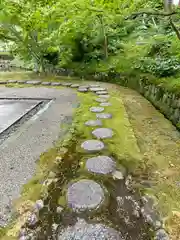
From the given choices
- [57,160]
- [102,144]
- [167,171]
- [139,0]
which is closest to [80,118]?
[102,144]

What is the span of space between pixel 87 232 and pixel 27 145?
1489mm

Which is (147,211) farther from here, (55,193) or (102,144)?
(102,144)

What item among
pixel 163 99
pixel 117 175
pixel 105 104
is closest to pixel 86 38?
pixel 105 104

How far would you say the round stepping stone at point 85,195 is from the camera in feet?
4.91

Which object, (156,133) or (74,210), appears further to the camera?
(156,133)

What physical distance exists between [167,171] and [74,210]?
109 cm

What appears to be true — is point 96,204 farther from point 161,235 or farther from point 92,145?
point 92,145

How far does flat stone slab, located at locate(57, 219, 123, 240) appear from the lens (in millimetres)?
1271

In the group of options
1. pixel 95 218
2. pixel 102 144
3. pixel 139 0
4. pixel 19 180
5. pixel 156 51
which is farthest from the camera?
pixel 156 51

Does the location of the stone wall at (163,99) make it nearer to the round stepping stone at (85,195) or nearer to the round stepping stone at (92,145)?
the round stepping stone at (92,145)

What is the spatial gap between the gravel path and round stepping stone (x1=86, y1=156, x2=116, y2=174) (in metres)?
0.57

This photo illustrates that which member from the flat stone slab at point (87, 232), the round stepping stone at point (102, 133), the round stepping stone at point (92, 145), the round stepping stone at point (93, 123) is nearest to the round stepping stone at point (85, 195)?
the flat stone slab at point (87, 232)

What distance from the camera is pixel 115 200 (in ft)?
5.22

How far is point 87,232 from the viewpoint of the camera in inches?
51.5
